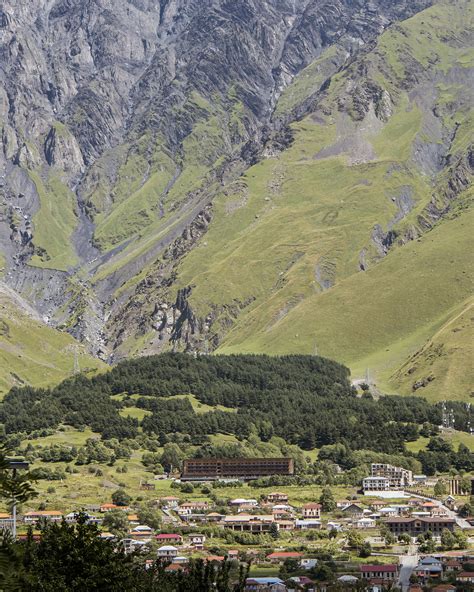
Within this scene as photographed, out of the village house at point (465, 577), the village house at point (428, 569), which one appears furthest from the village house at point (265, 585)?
the village house at point (465, 577)

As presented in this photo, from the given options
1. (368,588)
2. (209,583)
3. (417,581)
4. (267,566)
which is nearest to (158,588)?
(209,583)

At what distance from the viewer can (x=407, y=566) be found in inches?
6816

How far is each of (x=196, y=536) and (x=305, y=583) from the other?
146ft

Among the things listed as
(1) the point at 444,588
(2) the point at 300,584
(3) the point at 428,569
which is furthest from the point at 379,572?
(1) the point at 444,588

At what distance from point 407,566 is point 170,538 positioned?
39469 millimetres

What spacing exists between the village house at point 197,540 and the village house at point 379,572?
33.4 m

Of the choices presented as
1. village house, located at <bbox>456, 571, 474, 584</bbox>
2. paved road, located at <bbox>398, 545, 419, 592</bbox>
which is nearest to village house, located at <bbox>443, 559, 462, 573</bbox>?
paved road, located at <bbox>398, 545, 419, 592</bbox>

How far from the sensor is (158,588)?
259 feet

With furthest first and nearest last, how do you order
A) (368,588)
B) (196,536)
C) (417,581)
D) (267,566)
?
(196,536), (267,566), (417,581), (368,588)

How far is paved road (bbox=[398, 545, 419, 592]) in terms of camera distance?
156m

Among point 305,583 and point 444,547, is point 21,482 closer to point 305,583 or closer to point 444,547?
point 305,583

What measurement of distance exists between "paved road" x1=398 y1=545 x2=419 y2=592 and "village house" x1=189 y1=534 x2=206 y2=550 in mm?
30593

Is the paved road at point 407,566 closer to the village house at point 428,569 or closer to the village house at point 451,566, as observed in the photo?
the village house at point 428,569

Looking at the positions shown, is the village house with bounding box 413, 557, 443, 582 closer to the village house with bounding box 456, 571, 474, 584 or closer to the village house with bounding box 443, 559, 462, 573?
the village house with bounding box 443, 559, 462, 573
